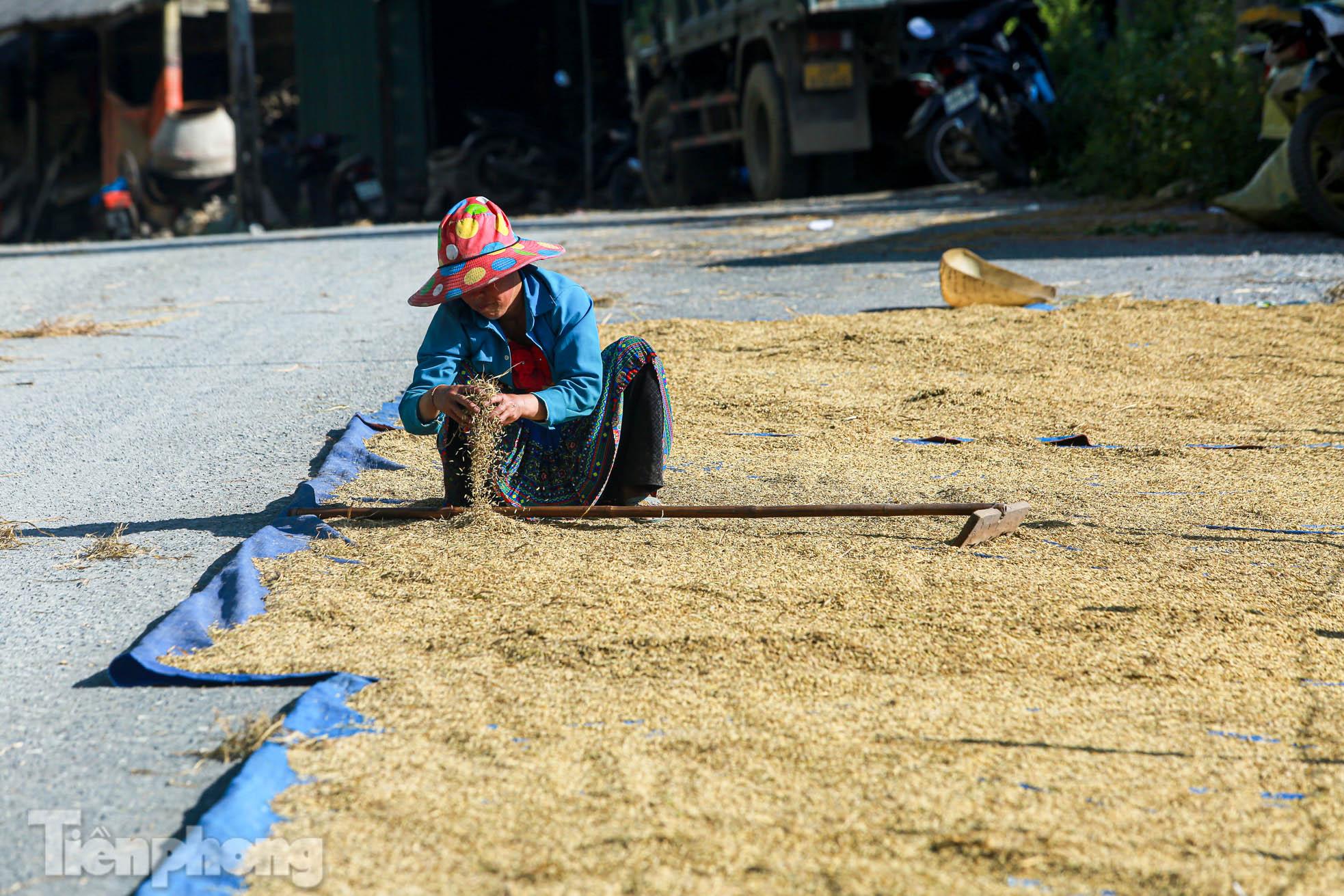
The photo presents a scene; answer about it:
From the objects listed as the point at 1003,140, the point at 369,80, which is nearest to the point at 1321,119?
the point at 1003,140

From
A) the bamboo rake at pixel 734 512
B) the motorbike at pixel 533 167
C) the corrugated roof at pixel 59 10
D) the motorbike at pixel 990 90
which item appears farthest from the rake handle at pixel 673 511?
the corrugated roof at pixel 59 10

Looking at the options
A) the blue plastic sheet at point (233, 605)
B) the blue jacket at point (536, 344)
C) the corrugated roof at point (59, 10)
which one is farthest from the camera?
the corrugated roof at point (59, 10)

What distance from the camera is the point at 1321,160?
290 inches

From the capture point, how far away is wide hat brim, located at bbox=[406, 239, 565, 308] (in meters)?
2.95

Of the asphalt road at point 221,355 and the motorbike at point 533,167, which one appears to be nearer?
the asphalt road at point 221,355

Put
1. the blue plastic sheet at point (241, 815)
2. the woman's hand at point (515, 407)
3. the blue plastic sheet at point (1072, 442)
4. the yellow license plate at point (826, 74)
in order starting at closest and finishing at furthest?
the blue plastic sheet at point (241, 815) → the woman's hand at point (515, 407) → the blue plastic sheet at point (1072, 442) → the yellow license plate at point (826, 74)

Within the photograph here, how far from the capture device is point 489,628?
2432 millimetres

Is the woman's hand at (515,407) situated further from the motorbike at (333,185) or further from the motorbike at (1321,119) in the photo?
the motorbike at (333,185)

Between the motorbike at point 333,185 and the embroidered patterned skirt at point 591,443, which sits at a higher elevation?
the motorbike at point 333,185

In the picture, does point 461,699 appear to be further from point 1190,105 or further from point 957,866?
point 1190,105

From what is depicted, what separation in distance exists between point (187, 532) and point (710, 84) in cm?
1156

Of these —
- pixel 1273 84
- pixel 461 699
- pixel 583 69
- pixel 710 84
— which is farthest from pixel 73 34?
pixel 461 699

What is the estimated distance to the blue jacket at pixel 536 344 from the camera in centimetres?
306

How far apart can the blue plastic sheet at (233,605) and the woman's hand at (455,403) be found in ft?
1.22
